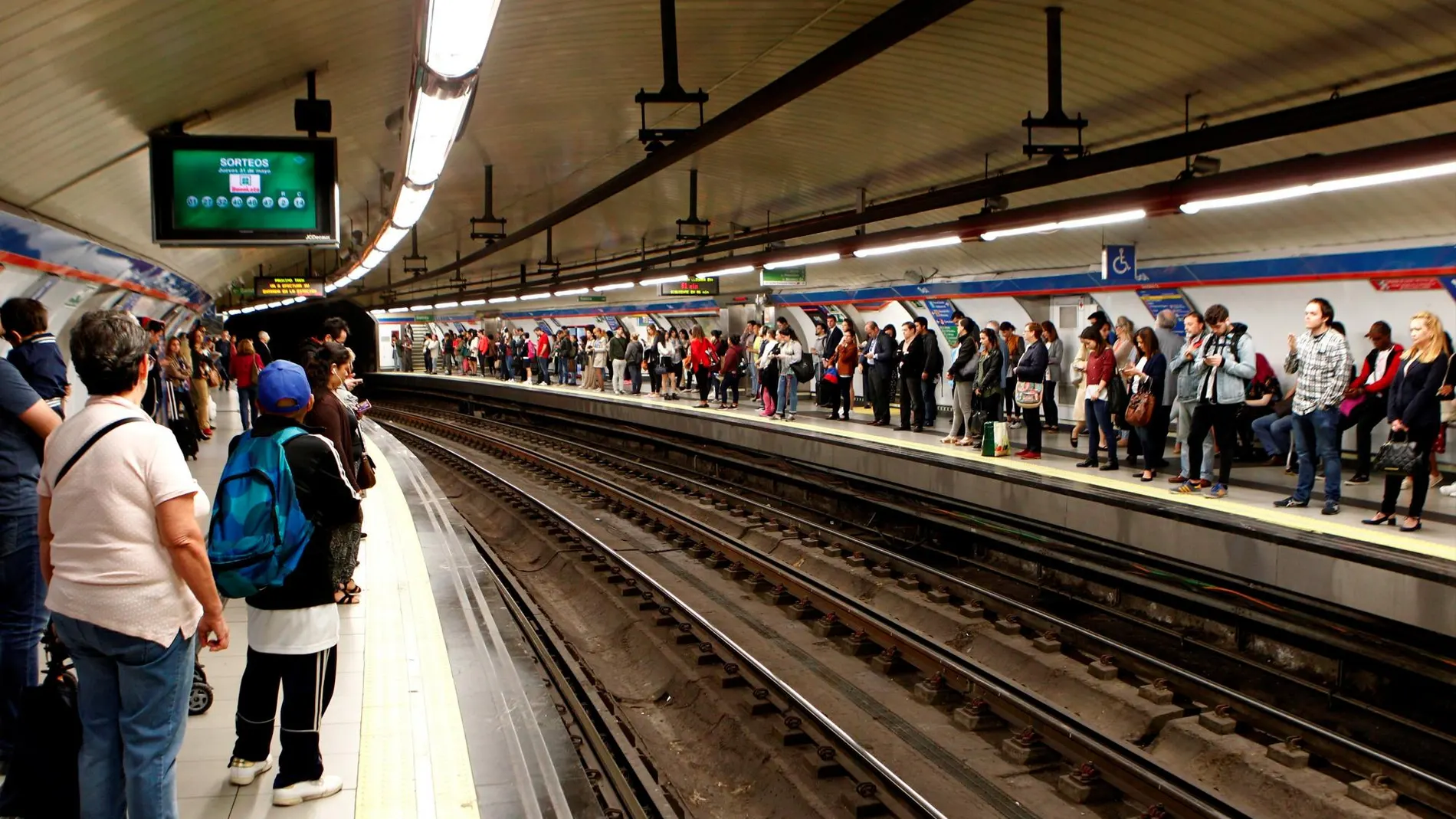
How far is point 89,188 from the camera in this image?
945 centimetres

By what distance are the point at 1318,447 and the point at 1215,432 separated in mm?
1084

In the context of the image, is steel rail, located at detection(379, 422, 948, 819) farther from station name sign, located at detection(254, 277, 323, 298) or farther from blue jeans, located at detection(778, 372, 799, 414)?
station name sign, located at detection(254, 277, 323, 298)

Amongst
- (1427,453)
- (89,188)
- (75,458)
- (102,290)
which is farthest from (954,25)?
(102,290)

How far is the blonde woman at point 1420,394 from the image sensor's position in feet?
23.3

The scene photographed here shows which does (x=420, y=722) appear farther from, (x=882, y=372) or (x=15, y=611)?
(x=882, y=372)

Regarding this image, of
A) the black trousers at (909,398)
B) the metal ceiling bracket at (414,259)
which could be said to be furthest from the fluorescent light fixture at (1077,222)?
the metal ceiling bracket at (414,259)

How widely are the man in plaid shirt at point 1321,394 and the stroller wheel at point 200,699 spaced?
738 centimetres

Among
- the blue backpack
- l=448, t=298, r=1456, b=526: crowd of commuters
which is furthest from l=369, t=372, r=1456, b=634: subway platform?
the blue backpack

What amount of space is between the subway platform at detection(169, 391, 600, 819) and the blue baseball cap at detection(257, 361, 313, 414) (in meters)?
1.40

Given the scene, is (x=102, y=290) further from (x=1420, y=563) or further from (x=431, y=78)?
(x=1420, y=563)

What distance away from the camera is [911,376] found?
1439cm

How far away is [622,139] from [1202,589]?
861 cm

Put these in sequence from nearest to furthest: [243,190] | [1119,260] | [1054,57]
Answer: [1054,57] → [243,190] → [1119,260]

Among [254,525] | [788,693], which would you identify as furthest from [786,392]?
[254,525]
